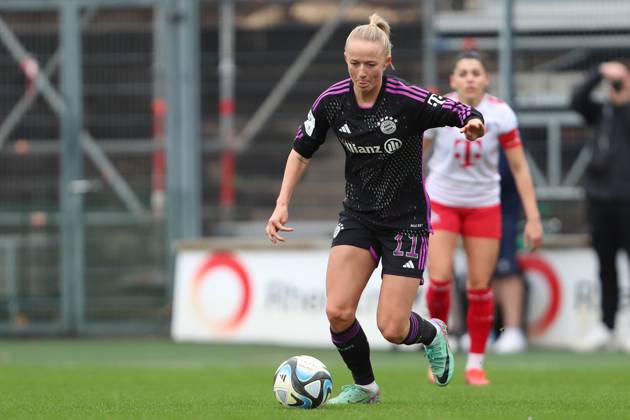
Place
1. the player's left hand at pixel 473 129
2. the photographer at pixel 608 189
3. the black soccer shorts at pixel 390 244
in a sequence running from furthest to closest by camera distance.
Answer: the photographer at pixel 608 189 < the black soccer shorts at pixel 390 244 < the player's left hand at pixel 473 129

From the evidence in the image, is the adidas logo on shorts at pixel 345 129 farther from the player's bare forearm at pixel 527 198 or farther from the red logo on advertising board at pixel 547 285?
the red logo on advertising board at pixel 547 285

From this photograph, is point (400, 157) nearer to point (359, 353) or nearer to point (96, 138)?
point (359, 353)

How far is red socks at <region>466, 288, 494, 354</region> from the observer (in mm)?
9445

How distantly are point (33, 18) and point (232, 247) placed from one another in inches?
150

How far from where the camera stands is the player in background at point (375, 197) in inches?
286

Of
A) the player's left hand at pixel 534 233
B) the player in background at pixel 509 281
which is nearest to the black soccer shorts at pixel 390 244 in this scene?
the player's left hand at pixel 534 233

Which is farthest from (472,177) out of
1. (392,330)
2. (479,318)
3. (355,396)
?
(355,396)

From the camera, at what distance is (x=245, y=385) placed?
935 centimetres

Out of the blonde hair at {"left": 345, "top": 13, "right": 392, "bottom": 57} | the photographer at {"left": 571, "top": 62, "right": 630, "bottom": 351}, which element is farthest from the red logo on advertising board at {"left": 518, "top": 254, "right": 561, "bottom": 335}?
the blonde hair at {"left": 345, "top": 13, "right": 392, "bottom": 57}

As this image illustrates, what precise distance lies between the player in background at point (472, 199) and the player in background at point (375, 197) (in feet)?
5.80

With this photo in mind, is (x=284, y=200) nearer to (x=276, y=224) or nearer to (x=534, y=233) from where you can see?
(x=276, y=224)

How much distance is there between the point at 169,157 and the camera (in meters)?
15.9

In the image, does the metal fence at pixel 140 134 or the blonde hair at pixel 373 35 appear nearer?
the blonde hair at pixel 373 35

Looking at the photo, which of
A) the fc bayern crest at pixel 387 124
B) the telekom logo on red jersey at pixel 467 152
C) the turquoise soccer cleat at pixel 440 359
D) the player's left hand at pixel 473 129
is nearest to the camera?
the player's left hand at pixel 473 129
